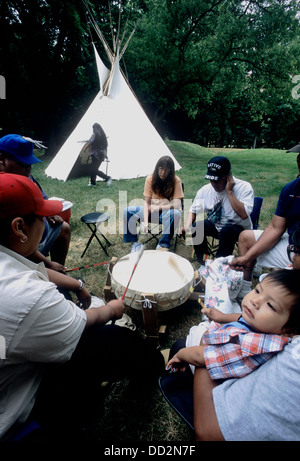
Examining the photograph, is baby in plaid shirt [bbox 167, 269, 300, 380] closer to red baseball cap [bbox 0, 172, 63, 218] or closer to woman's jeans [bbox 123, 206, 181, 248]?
red baseball cap [bbox 0, 172, 63, 218]

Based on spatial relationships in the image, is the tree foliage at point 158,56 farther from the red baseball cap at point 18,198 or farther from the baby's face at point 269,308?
the baby's face at point 269,308

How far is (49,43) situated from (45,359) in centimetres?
1445

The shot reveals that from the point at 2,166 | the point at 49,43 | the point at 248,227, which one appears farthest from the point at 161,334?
the point at 49,43

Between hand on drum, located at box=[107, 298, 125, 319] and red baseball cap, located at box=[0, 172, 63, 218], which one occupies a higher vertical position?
red baseball cap, located at box=[0, 172, 63, 218]

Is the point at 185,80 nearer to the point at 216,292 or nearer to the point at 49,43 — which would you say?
the point at 49,43

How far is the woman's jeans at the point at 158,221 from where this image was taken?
3.74 m

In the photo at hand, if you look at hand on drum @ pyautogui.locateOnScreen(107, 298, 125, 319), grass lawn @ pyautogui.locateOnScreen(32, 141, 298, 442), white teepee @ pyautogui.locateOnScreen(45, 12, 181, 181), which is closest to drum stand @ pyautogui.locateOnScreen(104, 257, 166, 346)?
grass lawn @ pyautogui.locateOnScreen(32, 141, 298, 442)

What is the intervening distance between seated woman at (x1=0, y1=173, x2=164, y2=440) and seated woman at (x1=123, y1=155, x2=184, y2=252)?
7.65 ft

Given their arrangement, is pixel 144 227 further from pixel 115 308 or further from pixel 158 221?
pixel 115 308

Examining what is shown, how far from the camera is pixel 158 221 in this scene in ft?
12.6

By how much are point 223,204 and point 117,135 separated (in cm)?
651

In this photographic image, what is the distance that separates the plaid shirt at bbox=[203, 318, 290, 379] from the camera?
3.55 ft

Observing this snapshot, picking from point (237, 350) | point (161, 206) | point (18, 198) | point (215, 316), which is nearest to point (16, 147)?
point (18, 198)

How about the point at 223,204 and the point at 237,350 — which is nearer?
the point at 237,350
